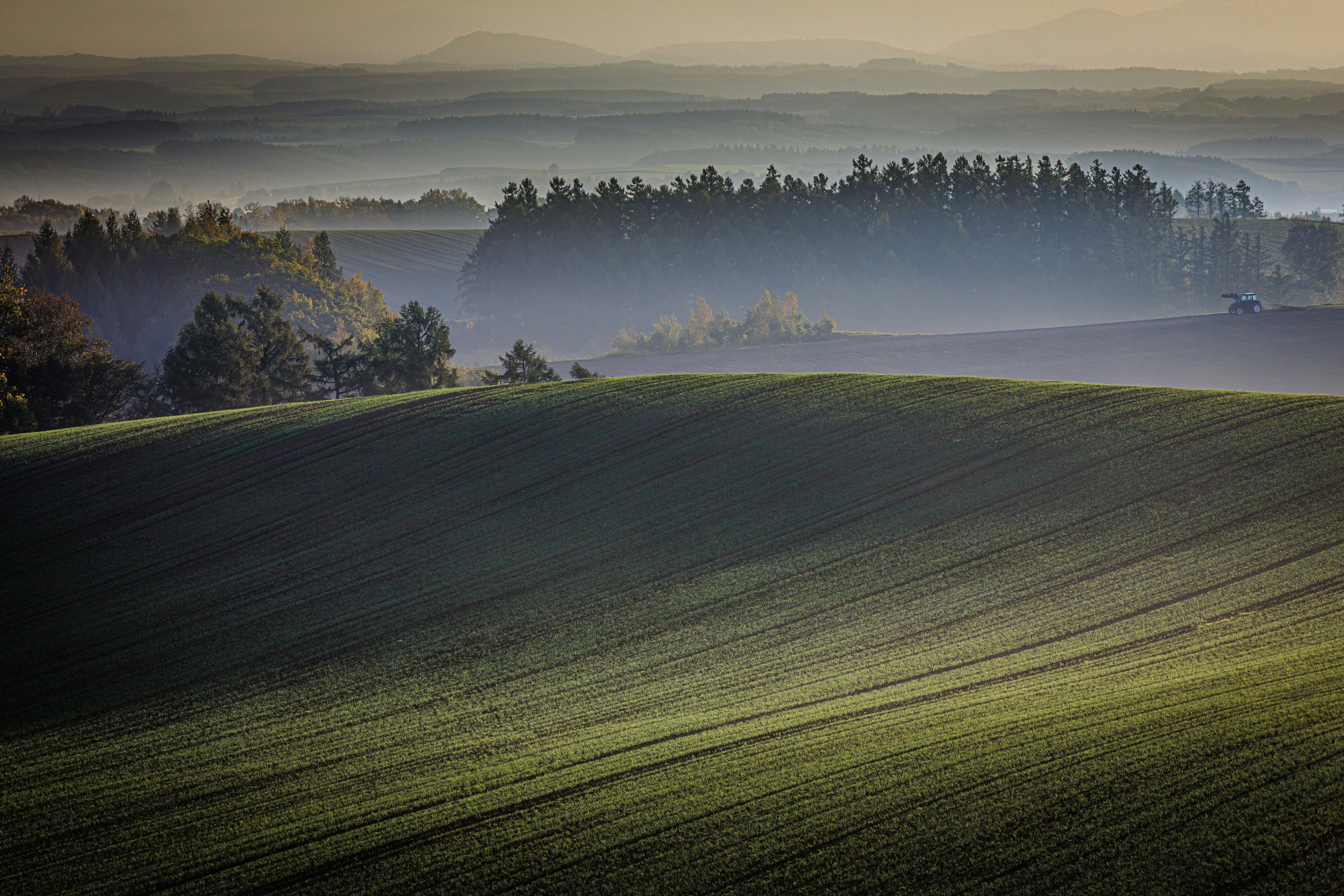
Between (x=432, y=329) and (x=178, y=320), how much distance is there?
48.2m

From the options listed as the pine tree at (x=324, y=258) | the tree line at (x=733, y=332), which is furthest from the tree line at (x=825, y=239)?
the tree line at (x=733, y=332)

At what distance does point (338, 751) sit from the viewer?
10.8 metres

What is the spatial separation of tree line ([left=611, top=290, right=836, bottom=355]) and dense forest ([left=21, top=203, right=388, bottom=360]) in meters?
26.2

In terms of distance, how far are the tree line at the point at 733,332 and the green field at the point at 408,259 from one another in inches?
1602

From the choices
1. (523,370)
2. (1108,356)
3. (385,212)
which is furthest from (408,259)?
(1108,356)

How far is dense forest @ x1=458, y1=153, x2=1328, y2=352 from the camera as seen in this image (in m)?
96.3

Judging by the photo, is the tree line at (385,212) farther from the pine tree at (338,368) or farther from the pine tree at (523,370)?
the pine tree at (523,370)

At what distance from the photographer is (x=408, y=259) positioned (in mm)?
123375

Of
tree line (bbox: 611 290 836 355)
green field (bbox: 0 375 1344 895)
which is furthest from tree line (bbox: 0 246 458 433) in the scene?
tree line (bbox: 611 290 836 355)

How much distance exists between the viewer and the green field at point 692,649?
7473 millimetres

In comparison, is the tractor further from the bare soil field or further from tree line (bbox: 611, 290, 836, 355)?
tree line (bbox: 611, 290, 836, 355)

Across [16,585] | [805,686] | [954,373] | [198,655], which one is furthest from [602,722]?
[954,373]

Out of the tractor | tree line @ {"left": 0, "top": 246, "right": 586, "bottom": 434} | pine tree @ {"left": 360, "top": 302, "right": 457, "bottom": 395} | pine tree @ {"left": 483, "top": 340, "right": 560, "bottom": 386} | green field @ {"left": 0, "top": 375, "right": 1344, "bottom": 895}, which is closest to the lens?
green field @ {"left": 0, "top": 375, "right": 1344, "bottom": 895}

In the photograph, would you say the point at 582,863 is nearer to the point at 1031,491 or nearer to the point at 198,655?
the point at 198,655
